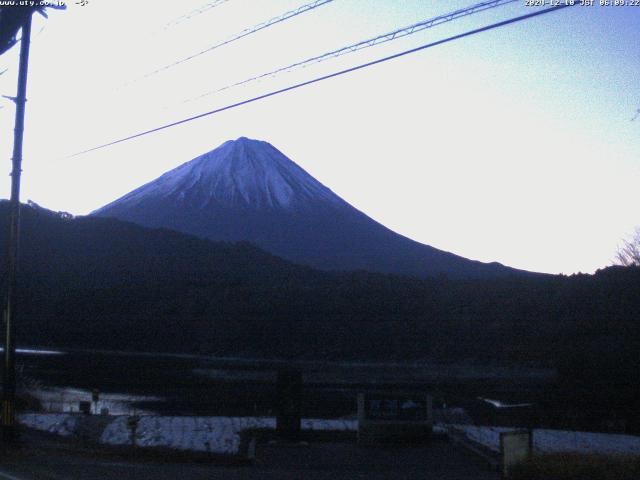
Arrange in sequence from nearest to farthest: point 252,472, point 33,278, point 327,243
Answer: point 252,472
point 33,278
point 327,243

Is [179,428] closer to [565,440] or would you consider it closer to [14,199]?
[14,199]

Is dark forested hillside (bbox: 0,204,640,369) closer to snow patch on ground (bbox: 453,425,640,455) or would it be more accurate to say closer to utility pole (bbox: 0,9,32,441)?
snow patch on ground (bbox: 453,425,640,455)

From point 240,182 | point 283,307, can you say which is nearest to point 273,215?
point 240,182

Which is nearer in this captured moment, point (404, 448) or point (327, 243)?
point (404, 448)

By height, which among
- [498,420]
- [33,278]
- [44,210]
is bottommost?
[498,420]

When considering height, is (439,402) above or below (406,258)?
below

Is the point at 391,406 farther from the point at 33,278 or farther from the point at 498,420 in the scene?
the point at 33,278

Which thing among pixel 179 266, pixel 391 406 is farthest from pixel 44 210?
pixel 391 406

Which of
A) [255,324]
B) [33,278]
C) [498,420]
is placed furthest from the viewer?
[33,278]
